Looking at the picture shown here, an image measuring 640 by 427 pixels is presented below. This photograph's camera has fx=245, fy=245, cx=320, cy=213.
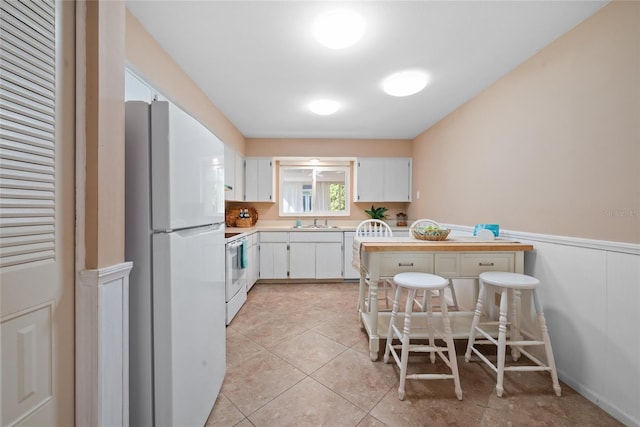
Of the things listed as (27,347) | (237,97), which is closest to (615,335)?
(27,347)

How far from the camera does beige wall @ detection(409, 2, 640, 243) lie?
1340mm

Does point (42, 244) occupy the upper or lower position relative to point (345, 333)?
upper

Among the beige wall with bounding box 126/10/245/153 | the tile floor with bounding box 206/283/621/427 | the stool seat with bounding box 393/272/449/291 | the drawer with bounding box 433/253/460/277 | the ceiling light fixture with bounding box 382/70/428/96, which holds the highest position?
the ceiling light fixture with bounding box 382/70/428/96

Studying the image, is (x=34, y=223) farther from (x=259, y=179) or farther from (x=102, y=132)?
(x=259, y=179)

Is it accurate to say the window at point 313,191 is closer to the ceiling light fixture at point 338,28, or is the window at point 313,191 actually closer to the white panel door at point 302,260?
the white panel door at point 302,260

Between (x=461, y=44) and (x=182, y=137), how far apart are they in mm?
1998

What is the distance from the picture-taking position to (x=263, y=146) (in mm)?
4164

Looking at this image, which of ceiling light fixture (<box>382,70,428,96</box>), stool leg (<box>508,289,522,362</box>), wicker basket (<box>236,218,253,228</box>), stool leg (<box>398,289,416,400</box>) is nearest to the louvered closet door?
stool leg (<box>398,289,416,400</box>)

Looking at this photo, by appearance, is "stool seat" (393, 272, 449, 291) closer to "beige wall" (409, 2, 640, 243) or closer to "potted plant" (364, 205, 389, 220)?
"beige wall" (409, 2, 640, 243)

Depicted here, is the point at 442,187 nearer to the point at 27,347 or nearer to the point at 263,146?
the point at 263,146

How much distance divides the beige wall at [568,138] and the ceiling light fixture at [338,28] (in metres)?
1.40

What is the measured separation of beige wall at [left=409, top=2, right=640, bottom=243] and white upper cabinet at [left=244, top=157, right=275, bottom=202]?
2890mm

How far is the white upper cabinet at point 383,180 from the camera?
13.8ft

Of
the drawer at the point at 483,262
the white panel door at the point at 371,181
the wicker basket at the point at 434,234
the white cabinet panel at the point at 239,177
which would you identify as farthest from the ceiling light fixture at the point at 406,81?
the white cabinet panel at the point at 239,177
